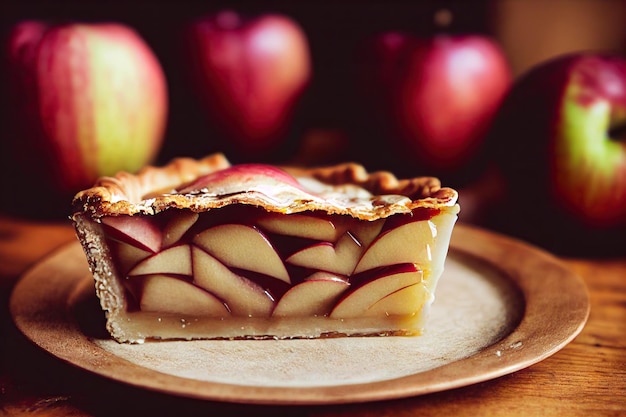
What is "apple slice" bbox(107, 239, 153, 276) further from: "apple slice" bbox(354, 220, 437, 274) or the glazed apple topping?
"apple slice" bbox(354, 220, 437, 274)

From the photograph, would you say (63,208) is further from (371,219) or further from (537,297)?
(537,297)

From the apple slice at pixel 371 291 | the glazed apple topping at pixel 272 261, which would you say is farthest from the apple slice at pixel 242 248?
the apple slice at pixel 371 291

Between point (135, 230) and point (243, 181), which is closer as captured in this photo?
point (135, 230)

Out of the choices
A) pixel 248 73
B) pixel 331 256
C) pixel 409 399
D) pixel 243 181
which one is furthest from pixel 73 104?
pixel 409 399

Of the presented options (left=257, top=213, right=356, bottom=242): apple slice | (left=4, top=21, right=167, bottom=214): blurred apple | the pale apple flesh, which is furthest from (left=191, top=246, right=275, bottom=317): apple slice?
(left=4, top=21, right=167, bottom=214): blurred apple

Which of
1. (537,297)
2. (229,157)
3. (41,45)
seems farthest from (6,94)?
(537,297)

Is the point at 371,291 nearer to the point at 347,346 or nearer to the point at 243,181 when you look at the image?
the point at 347,346
